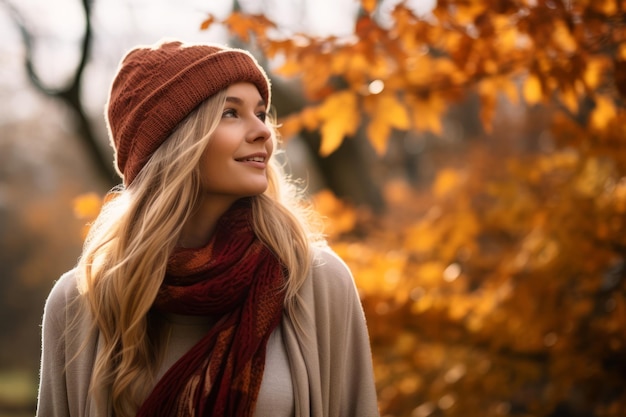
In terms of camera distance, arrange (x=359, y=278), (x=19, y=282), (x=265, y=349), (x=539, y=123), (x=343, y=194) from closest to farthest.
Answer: (x=265, y=349) → (x=359, y=278) → (x=343, y=194) → (x=539, y=123) → (x=19, y=282)

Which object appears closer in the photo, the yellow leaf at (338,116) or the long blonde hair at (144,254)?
the long blonde hair at (144,254)

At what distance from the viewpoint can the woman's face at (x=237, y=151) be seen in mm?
2359

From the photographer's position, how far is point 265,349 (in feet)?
7.59

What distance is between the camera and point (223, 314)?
94.7 inches

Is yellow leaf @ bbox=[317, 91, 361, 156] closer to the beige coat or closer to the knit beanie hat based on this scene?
the knit beanie hat

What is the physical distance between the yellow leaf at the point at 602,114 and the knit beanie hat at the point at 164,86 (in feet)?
5.56

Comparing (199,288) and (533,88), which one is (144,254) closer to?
(199,288)

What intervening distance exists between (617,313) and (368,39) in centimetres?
191

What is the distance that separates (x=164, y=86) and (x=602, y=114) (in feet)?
6.85

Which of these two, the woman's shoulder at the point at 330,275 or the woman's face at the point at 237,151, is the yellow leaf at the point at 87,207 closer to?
the woman's face at the point at 237,151

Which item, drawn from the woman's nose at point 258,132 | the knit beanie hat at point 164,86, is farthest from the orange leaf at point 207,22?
the woman's nose at point 258,132

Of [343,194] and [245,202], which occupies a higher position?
[245,202]

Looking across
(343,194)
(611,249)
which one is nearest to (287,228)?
(611,249)

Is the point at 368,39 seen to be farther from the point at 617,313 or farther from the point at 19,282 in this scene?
the point at 19,282
